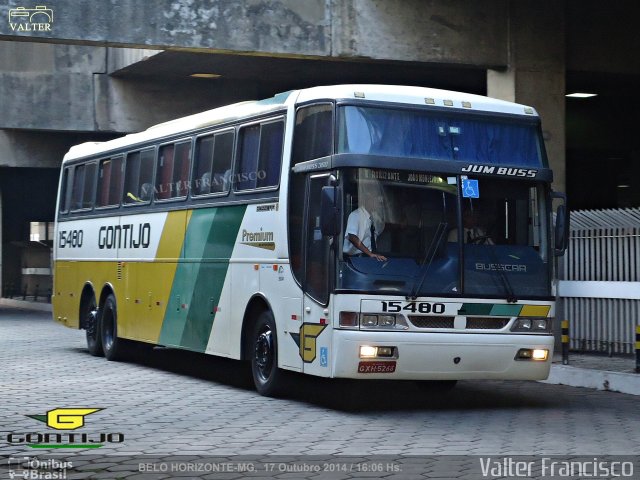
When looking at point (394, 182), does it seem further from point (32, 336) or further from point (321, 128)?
point (32, 336)

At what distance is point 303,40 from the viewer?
1983cm

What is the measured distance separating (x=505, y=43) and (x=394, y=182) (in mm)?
8875

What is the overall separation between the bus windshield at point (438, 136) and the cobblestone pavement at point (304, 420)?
2.62 metres

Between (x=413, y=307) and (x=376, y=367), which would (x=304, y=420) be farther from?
(x=413, y=307)

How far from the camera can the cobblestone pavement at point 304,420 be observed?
970cm

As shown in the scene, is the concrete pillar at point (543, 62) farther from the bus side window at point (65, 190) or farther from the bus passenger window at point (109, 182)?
the bus side window at point (65, 190)

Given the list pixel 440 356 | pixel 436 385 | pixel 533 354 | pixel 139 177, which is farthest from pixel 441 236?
pixel 139 177

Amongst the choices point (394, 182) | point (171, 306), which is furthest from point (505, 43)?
point (394, 182)

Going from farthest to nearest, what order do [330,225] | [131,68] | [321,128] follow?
[131,68] → [321,128] → [330,225]

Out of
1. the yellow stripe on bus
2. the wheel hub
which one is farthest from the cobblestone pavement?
the yellow stripe on bus

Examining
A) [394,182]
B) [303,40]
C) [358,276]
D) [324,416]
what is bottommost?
[324,416]

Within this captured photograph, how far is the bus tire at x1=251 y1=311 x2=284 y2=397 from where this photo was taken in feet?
46.4

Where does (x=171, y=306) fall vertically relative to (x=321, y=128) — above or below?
below

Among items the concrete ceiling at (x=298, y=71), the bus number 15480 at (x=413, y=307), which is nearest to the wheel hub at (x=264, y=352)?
the bus number 15480 at (x=413, y=307)
